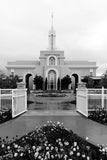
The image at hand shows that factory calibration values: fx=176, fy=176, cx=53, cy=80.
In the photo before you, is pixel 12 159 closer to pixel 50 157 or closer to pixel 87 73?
pixel 50 157

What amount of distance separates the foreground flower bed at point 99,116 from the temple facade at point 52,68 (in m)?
39.9

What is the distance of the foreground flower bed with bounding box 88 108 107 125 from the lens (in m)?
7.17

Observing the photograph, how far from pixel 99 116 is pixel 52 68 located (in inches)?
1640

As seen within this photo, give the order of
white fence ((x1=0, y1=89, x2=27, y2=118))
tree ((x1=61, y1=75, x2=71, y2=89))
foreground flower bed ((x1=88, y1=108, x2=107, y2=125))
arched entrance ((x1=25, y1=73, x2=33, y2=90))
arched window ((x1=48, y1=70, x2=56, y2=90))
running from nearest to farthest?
foreground flower bed ((x1=88, y1=108, x2=107, y2=125)) < white fence ((x1=0, y1=89, x2=27, y2=118)) < tree ((x1=61, y1=75, x2=71, y2=89)) < arched window ((x1=48, y1=70, x2=56, y2=90)) < arched entrance ((x1=25, y1=73, x2=33, y2=90))

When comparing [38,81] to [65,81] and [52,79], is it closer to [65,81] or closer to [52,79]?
[52,79]

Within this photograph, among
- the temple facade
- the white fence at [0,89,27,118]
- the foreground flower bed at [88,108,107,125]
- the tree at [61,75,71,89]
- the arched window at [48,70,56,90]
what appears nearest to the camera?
the foreground flower bed at [88,108,107,125]

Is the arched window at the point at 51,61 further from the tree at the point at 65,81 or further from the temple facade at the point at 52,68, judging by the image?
the tree at the point at 65,81

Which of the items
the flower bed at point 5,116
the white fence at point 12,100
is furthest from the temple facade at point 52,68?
the flower bed at point 5,116

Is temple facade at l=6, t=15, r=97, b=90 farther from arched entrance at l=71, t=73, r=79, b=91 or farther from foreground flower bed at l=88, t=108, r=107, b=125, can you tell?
foreground flower bed at l=88, t=108, r=107, b=125

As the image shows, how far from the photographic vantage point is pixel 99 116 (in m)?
7.62

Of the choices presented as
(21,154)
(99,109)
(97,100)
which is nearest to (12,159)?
(21,154)

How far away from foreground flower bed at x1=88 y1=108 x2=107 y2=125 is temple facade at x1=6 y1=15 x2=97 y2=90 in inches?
1571

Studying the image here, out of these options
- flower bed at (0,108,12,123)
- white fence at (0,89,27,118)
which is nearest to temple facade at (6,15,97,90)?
white fence at (0,89,27,118)

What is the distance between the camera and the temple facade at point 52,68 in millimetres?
48938
